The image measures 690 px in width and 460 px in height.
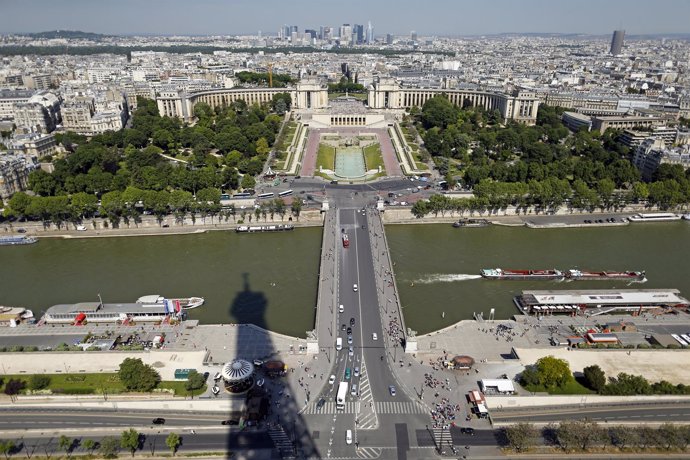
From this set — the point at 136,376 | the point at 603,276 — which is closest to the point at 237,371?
the point at 136,376

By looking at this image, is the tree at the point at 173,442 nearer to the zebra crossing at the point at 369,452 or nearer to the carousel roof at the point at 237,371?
the carousel roof at the point at 237,371

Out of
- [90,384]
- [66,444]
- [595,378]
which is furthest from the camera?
[90,384]

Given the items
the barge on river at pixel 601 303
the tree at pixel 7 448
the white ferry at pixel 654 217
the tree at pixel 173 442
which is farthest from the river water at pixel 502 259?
the tree at pixel 7 448

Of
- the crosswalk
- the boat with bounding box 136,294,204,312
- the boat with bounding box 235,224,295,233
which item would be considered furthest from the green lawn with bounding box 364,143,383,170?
the crosswalk

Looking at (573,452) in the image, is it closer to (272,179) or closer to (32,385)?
(32,385)

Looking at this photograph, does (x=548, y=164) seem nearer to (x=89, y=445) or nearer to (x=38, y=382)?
(x=89, y=445)

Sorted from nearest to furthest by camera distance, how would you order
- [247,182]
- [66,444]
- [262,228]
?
1. [66,444]
2. [262,228]
3. [247,182]

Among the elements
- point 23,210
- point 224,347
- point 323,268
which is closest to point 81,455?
point 224,347
